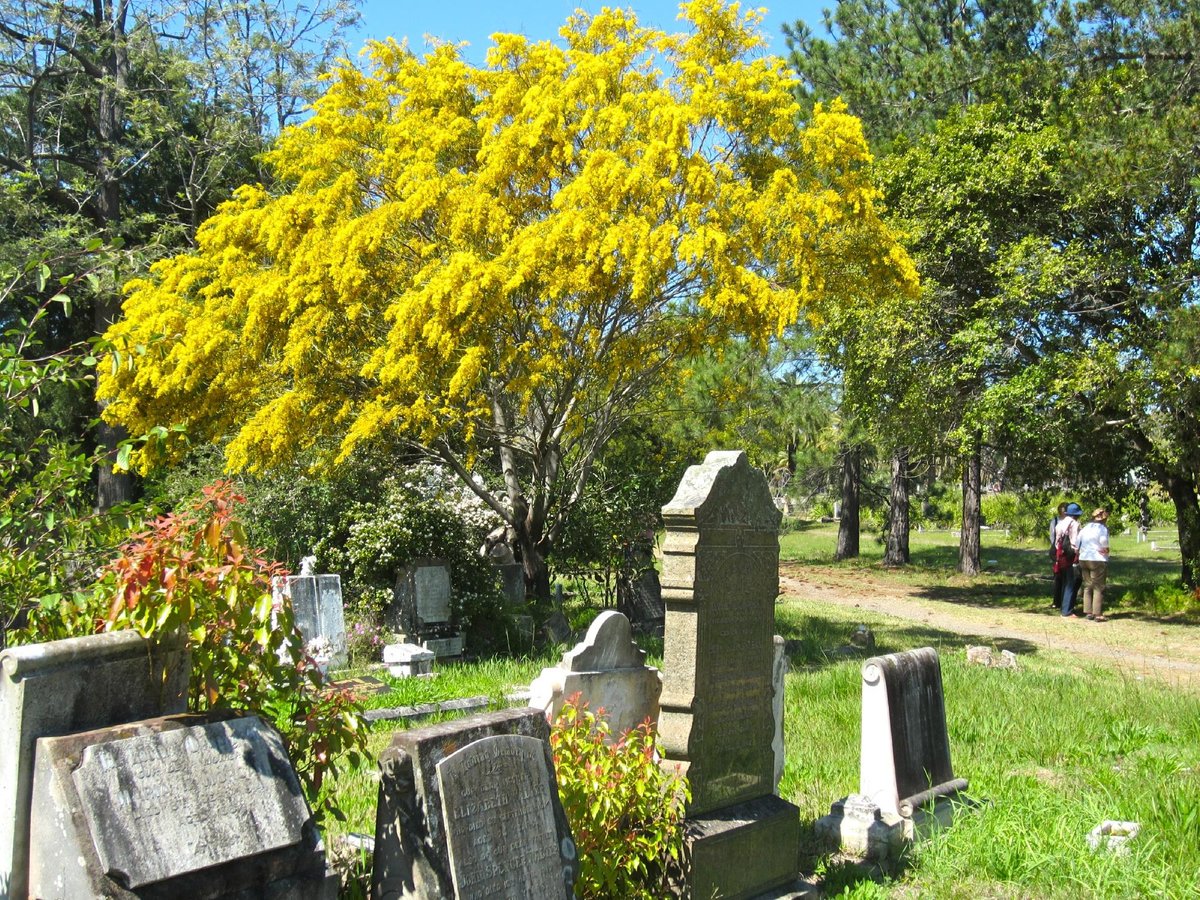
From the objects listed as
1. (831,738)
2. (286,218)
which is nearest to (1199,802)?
(831,738)

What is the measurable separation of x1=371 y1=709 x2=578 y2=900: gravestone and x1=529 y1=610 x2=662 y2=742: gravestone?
192 cm

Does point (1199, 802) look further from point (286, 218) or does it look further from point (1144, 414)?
point (1144, 414)

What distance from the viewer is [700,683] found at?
5.38 m

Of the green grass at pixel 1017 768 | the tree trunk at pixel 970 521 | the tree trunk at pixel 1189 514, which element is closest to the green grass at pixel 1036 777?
the green grass at pixel 1017 768

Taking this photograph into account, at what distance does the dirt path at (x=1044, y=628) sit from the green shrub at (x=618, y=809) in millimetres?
4888

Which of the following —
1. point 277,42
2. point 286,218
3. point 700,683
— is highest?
point 277,42

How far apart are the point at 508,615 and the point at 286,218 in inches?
221

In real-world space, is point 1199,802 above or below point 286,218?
below

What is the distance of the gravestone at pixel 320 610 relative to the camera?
11422 mm

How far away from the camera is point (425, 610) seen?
13.1m

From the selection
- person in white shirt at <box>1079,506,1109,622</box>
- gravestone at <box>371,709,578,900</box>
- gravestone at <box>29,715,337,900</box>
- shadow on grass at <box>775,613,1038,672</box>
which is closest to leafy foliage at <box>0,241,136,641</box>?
gravestone at <box>29,715,337,900</box>

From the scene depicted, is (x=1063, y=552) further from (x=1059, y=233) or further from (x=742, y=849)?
(x=742, y=849)

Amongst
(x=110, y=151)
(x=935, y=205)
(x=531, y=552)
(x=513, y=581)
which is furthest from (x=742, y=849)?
(x=110, y=151)

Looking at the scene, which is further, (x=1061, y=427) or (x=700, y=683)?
(x=1061, y=427)
